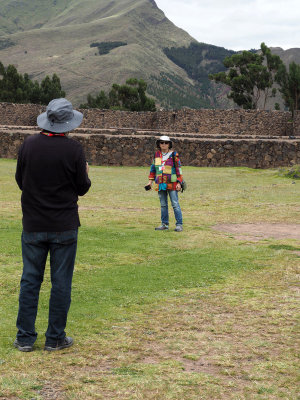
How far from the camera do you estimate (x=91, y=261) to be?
22.4ft

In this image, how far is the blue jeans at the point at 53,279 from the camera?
160 inches

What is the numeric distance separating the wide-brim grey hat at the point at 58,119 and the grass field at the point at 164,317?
156 centimetres

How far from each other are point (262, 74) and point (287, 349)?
51.9 meters

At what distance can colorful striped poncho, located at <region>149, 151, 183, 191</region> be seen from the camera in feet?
29.1

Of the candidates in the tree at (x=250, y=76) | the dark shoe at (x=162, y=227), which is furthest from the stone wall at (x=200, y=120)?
the dark shoe at (x=162, y=227)

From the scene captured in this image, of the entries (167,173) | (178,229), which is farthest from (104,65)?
(178,229)

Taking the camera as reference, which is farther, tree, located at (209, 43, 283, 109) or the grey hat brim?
tree, located at (209, 43, 283, 109)

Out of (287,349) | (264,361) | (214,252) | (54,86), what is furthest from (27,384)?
(54,86)

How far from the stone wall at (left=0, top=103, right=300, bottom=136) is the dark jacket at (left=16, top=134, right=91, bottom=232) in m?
29.6

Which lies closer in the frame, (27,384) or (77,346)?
(27,384)

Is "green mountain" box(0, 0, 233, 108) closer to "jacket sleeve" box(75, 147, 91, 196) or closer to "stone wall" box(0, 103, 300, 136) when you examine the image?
"stone wall" box(0, 103, 300, 136)

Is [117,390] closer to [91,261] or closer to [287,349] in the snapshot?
[287,349]

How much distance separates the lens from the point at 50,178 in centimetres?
407

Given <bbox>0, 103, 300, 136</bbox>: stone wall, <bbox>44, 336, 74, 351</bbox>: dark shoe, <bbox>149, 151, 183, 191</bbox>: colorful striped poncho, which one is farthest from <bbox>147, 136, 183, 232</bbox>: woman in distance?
<bbox>0, 103, 300, 136</bbox>: stone wall
